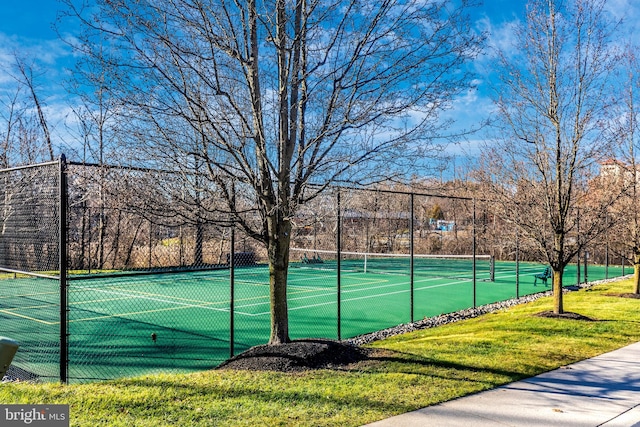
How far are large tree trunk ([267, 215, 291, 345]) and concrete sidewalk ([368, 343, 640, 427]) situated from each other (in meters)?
2.49

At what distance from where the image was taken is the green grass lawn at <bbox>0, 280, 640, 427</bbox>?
458 centimetres

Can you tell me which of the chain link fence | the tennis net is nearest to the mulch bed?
the chain link fence

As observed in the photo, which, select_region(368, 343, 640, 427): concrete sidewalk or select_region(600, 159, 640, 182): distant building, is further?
select_region(600, 159, 640, 182): distant building

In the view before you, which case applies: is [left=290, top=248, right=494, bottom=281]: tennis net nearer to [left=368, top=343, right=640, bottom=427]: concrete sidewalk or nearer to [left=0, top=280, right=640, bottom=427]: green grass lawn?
[left=0, top=280, right=640, bottom=427]: green grass lawn

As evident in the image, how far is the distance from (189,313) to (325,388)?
9.08 meters

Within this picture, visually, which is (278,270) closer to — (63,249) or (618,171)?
(63,249)

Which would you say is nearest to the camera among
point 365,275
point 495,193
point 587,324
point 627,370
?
point 627,370

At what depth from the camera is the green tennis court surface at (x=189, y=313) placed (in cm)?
878

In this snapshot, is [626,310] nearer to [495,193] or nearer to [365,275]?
[495,193]

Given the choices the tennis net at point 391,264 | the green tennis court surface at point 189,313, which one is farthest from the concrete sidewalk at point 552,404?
the tennis net at point 391,264

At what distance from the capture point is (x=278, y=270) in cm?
681

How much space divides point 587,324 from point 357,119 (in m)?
6.59

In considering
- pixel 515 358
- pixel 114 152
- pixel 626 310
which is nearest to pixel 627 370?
pixel 515 358

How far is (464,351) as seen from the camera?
292 inches
